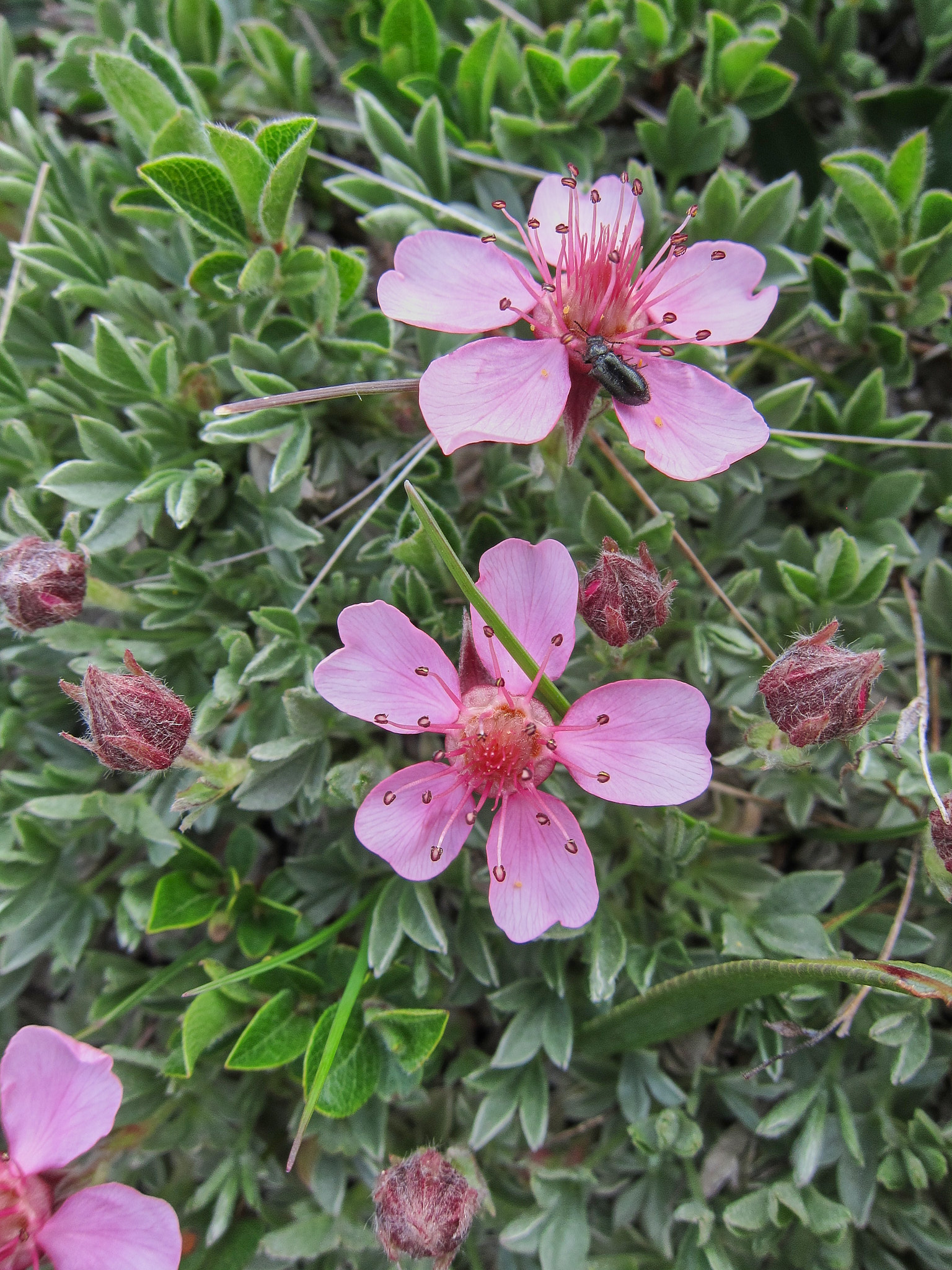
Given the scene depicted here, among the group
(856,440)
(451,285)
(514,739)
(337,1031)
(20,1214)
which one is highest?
(451,285)

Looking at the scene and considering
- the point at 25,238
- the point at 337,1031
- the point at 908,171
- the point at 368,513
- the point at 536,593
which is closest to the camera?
the point at 536,593

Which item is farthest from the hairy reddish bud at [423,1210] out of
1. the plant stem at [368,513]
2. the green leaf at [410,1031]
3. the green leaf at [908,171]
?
the green leaf at [908,171]

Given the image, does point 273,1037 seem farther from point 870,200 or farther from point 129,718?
point 870,200

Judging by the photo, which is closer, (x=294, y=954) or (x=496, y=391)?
(x=496, y=391)

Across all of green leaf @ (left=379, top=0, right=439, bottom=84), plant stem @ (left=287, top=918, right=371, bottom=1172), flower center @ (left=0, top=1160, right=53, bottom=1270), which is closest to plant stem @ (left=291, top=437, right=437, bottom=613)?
plant stem @ (left=287, top=918, right=371, bottom=1172)

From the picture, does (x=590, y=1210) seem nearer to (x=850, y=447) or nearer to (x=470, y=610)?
(x=470, y=610)

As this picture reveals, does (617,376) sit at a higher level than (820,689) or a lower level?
higher

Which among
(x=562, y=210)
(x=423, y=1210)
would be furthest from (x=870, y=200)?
(x=423, y=1210)

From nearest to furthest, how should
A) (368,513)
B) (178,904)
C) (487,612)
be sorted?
(487,612) < (178,904) < (368,513)

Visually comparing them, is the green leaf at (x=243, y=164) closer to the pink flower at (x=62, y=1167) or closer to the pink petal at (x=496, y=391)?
the pink petal at (x=496, y=391)
